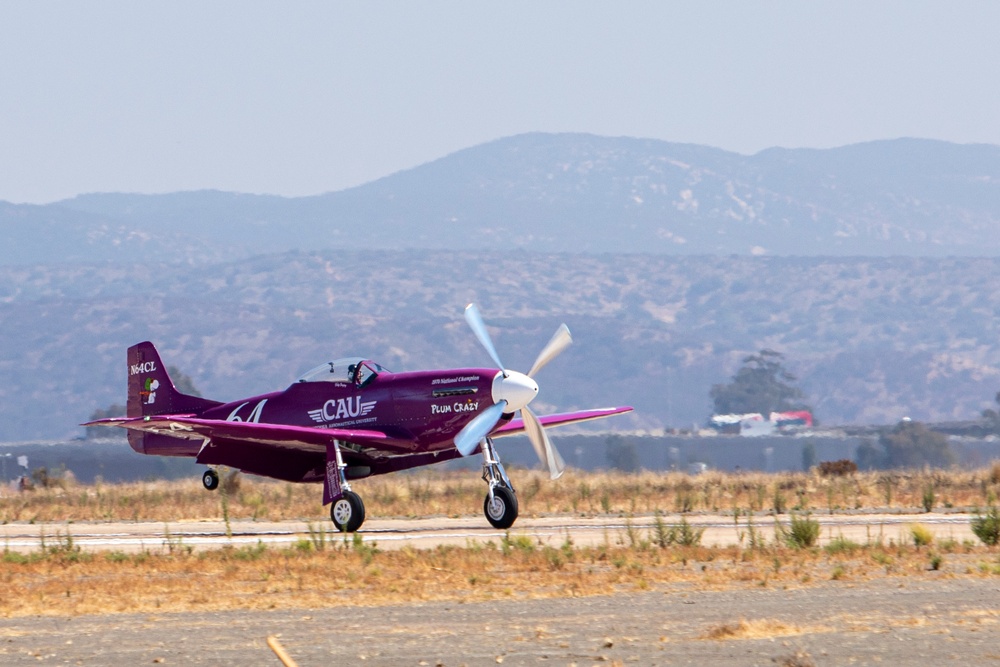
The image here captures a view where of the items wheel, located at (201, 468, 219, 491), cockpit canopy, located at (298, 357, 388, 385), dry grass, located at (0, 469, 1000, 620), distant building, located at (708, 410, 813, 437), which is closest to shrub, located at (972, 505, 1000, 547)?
dry grass, located at (0, 469, 1000, 620)

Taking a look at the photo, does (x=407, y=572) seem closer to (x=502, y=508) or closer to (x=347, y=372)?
(x=502, y=508)

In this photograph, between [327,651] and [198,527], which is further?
[198,527]

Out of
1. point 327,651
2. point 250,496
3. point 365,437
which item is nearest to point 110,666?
point 327,651

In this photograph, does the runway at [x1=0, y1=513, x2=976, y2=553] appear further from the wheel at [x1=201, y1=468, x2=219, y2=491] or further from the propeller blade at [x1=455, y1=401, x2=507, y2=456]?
the propeller blade at [x1=455, y1=401, x2=507, y2=456]

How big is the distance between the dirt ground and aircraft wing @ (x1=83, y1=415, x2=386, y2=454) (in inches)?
376

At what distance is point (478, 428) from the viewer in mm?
25359

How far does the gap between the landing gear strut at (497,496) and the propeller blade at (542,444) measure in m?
0.73

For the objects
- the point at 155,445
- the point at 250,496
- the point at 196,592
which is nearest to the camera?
the point at 196,592

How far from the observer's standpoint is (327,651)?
13453mm

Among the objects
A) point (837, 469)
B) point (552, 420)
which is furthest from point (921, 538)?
point (837, 469)

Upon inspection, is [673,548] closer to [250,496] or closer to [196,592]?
[196,592]

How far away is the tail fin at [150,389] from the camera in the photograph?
105ft

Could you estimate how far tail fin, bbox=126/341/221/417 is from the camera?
105ft

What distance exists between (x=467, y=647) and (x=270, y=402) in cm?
1513
